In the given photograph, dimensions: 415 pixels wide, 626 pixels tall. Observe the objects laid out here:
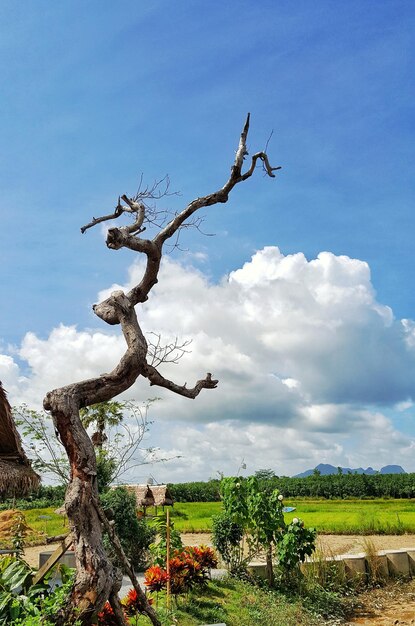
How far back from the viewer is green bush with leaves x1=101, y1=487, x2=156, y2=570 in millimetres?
9617

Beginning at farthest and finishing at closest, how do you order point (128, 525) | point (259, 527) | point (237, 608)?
point (128, 525), point (259, 527), point (237, 608)

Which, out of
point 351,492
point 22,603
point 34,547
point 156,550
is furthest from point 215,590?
point 351,492

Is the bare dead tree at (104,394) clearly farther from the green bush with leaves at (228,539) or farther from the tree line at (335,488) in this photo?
the tree line at (335,488)

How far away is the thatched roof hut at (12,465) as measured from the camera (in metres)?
6.43

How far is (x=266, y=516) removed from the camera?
29.9ft

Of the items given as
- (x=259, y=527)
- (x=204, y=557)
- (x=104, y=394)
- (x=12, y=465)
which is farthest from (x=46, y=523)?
(x=104, y=394)

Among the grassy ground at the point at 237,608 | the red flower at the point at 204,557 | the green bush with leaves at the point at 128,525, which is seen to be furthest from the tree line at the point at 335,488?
the red flower at the point at 204,557

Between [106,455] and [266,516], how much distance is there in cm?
531

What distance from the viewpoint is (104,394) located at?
16.4ft

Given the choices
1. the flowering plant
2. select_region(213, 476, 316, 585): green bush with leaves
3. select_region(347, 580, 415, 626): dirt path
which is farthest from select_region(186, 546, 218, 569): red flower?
select_region(347, 580, 415, 626): dirt path

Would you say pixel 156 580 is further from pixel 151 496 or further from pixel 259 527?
pixel 151 496

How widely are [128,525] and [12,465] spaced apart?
3510 mm

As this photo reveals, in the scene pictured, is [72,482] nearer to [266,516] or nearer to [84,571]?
[84,571]

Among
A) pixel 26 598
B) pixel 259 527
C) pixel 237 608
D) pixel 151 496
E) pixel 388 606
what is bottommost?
pixel 388 606
